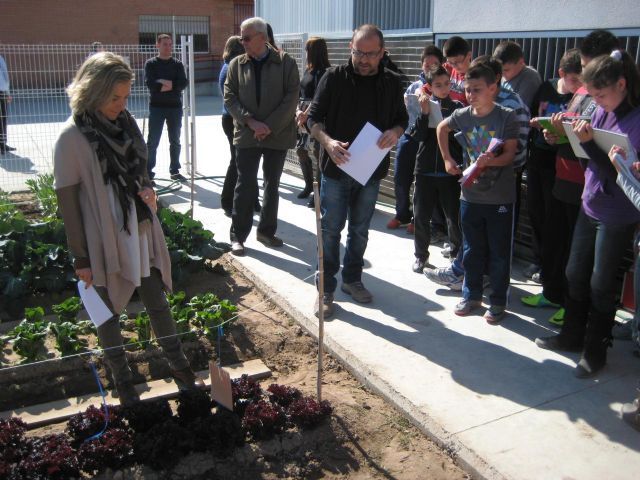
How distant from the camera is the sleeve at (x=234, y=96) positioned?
635 centimetres

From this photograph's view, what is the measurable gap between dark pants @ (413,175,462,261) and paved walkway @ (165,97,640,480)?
0.32 meters

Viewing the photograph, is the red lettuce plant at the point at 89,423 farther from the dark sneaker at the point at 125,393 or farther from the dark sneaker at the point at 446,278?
the dark sneaker at the point at 446,278

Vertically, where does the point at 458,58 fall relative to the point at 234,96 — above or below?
above

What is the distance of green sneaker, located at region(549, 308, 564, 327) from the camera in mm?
4957

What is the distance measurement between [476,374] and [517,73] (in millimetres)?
2572

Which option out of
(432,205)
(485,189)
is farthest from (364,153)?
(432,205)

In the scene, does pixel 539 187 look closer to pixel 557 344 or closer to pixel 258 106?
pixel 557 344

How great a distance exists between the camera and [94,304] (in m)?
3.70

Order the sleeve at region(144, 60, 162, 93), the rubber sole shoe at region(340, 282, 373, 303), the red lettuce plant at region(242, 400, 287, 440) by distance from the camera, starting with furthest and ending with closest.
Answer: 1. the sleeve at region(144, 60, 162, 93)
2. the rubber sole shoe at region(340, 282, 373, 303)
3. the red lettuce plant at region(242, 400, 287, 440)

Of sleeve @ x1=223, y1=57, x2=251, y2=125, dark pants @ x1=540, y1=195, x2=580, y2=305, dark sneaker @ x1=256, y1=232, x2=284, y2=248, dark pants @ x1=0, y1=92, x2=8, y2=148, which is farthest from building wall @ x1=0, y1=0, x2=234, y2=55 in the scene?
dark pants @ x1=540, y1=195, x2=580, y2=305

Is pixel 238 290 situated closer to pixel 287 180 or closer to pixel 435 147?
pixel 435 147

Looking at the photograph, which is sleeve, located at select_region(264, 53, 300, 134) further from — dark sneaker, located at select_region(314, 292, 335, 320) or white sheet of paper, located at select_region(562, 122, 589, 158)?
white sheet of paper, located at select_region(562, 122, 589, 158)

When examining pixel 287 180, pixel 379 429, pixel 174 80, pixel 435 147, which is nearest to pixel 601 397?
pixel 379 429

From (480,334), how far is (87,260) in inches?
108
